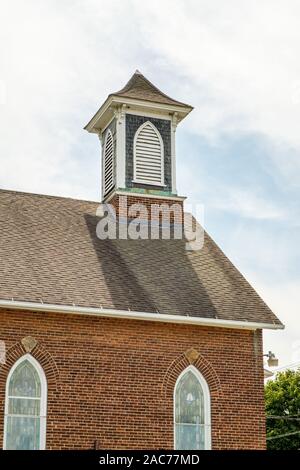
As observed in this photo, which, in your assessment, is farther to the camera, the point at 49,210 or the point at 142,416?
the point at 49,210

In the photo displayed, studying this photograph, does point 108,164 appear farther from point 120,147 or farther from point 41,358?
point 41,358

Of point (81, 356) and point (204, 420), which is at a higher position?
point (81, 356)

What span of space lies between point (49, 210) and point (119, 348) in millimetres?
5688

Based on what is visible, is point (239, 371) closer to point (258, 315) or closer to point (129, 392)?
point (258, 315)

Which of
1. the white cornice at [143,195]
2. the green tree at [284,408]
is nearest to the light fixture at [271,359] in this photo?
the white cornice at [143,195]

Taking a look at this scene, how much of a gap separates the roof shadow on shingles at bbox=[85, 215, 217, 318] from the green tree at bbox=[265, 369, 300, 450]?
31172 millimetres

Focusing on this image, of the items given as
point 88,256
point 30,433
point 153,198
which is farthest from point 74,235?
point 30,433

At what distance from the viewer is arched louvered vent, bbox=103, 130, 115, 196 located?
80.6 feet

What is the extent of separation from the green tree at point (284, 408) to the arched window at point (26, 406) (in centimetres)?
3517

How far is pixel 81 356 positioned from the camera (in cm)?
1839

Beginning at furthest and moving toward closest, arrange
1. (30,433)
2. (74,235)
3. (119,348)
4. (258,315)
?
(74,235) < (258,315) < (119,348) < (30,433)

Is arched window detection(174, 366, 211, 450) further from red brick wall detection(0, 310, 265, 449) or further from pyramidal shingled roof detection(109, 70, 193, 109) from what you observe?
pyramidal shingled roof detection(109, 70, 193, 109)

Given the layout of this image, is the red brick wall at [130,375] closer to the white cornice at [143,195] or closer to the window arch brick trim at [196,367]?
the window arch brick trim at [196,367]

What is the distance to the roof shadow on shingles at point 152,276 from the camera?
19547 mm
